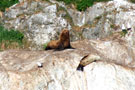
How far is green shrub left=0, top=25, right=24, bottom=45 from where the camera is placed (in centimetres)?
1554

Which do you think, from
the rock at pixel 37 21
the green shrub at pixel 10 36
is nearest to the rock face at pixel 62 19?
the rock at pixel 37 21

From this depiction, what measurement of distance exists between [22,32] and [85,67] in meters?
8.80

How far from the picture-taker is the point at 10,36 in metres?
16.1

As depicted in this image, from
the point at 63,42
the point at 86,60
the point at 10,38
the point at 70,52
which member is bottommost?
the point at 86,60

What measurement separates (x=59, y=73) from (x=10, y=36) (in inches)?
328

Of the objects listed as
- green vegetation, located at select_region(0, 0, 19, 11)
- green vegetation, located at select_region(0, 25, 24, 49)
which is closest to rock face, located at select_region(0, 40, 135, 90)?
green vegetation, located at select_region(0, 25, 24, 49)

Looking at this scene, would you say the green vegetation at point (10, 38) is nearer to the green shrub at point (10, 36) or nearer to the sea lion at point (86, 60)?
the green shrub at point (10, 36)

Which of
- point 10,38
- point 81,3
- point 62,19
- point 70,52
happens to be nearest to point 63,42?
point 70,52

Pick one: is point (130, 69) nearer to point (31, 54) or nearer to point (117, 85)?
point (117, 85)

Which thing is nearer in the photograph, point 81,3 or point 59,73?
point 59,73

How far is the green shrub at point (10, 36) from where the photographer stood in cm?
1554

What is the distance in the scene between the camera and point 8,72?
8.57m

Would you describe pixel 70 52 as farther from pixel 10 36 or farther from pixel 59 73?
pixel 10 36

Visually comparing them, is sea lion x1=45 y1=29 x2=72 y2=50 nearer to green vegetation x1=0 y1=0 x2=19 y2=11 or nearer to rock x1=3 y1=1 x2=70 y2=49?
rock x1=3 y1=1 x2=70 y2=49
